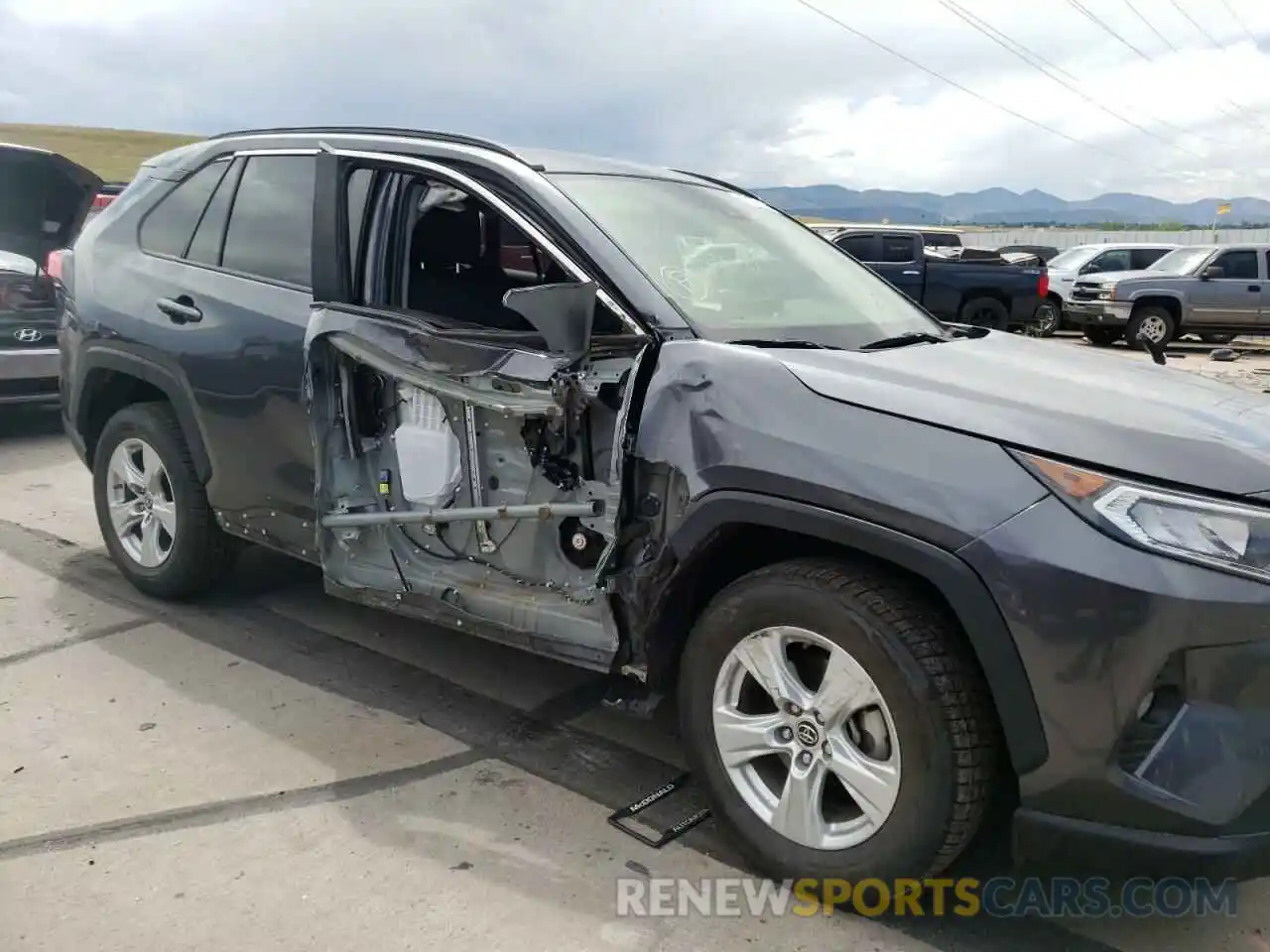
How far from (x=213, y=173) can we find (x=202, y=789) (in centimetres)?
251

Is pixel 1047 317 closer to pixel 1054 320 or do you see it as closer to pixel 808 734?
pixel 1054 320

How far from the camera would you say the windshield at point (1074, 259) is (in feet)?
61.3

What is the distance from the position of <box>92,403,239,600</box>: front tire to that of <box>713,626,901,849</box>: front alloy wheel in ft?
8.55

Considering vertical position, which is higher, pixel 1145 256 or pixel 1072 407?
pixel 1145 256

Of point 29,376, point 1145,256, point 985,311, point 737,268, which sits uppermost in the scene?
point 1145,256

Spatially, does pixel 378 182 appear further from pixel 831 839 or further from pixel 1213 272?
pixel 1213 272

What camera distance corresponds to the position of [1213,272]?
55.1 feet

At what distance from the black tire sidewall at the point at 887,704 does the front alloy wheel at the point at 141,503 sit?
265 centimetres

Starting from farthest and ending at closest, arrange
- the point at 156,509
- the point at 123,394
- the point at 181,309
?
the point at 123,394, the point at 156,509, the point at 181,309

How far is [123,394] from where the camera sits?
15.2 ft

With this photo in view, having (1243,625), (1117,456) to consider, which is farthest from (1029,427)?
(1243,625)

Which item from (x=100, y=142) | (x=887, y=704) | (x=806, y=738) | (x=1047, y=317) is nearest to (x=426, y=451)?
(x=806, y=738)

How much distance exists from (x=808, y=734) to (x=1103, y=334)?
667 inches

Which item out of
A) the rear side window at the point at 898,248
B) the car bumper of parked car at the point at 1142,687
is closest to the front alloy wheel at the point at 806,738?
the car bumper of parked car at the point at 1142,687
